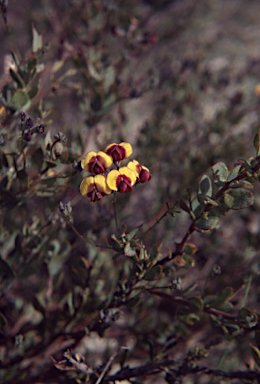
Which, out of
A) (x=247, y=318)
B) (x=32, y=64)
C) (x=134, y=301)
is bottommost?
(x=247, y=318)

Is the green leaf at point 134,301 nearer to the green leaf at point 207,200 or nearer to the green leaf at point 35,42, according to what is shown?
the green leaf at point 207,200

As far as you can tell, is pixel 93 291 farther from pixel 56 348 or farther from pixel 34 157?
pixel 34 157

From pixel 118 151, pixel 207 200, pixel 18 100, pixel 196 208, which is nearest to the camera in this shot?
pixel 207 200

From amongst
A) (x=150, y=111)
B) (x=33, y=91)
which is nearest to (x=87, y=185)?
(x=33, y=91)

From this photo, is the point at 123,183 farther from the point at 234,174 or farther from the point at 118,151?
the point at 234,174

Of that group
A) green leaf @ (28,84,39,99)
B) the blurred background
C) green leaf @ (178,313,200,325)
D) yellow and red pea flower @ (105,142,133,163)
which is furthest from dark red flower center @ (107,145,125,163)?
green leaf @ (178,313,200,325)

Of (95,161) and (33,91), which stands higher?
(33,91)
